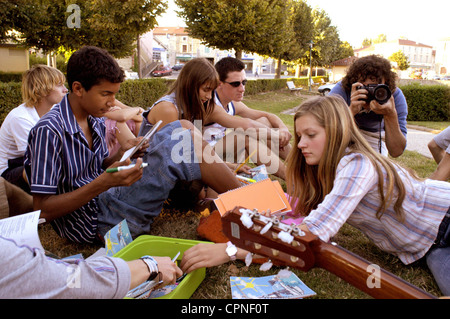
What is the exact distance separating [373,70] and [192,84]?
1.71 metres

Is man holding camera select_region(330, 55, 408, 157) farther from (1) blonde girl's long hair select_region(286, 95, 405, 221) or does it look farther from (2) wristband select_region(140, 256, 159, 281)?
(2) wristband select_region(140, 256, 159, 281)

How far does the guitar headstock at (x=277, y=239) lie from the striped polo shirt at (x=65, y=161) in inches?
51.3

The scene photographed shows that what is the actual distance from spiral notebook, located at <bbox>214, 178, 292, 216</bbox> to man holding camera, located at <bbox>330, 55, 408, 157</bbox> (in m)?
1.22

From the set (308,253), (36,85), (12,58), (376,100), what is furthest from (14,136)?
(12,58)

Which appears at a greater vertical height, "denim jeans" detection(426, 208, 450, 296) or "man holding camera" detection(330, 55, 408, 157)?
"man holding camera" detection(330, 55, 408, 157)

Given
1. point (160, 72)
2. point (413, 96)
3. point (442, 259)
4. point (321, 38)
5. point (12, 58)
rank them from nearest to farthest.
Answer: point (442, 259)
point (413, 96)
point (12, 58)
point (321, 38)
point (160, 72)

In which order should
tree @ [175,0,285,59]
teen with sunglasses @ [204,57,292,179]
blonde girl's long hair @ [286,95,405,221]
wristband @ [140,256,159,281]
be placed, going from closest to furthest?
wristband @ [140,256,159,281], blonde girl's long hair @ [286,95,405,221], teen with sunglasses @ [204,57,292,179], tree @ [175,0,285,59]

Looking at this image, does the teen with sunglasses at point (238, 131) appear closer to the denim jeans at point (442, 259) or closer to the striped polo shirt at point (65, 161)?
the striped polo shirt at point (65, 161)

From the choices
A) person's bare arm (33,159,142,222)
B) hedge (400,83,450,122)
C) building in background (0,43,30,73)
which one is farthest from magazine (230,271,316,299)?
building in background (0,43,30,73)

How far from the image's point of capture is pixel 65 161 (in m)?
2.25

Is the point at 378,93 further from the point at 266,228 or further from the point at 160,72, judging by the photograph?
the point at 160,72

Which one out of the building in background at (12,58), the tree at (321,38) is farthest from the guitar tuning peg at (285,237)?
the tree at (321,38)

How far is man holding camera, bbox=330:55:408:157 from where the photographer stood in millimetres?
3084

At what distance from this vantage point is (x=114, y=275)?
131 centimetres
